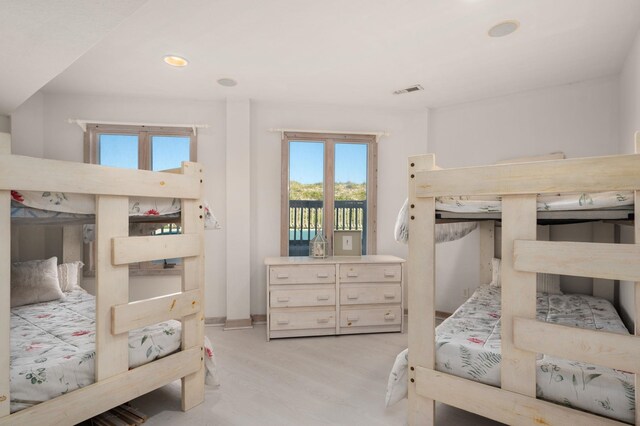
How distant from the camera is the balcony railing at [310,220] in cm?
367

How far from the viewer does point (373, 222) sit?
374 cm

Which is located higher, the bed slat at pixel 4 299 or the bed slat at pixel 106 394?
the bed slat at pixel 4 299

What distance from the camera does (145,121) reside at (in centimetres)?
341

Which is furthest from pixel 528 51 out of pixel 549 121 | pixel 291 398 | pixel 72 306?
pixel 72 306

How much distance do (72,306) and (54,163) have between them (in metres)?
1.51

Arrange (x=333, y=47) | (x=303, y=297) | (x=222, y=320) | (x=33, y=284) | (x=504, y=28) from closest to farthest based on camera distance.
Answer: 1. (x=504, y=28)
2. (x=333, y=47)
3. (x=33, y=284)
4. (x=303, y=297)
5. (x=222, y=320)

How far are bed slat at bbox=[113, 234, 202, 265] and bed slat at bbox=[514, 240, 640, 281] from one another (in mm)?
1649

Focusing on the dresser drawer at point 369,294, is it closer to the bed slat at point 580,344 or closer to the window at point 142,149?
the window at point 142,149

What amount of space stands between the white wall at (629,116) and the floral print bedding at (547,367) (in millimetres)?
173

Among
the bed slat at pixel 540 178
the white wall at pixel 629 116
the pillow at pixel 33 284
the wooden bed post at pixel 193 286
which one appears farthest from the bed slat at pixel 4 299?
the white wall at pixel 629 116

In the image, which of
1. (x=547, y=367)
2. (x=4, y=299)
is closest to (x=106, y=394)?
(x=4, y=299)

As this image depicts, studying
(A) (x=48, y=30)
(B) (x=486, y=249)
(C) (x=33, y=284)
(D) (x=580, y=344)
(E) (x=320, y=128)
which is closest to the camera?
(D) (x=580, y=344)

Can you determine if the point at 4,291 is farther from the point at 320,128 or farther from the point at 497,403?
the point at 320,128

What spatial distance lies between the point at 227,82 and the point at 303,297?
2.11 meters
